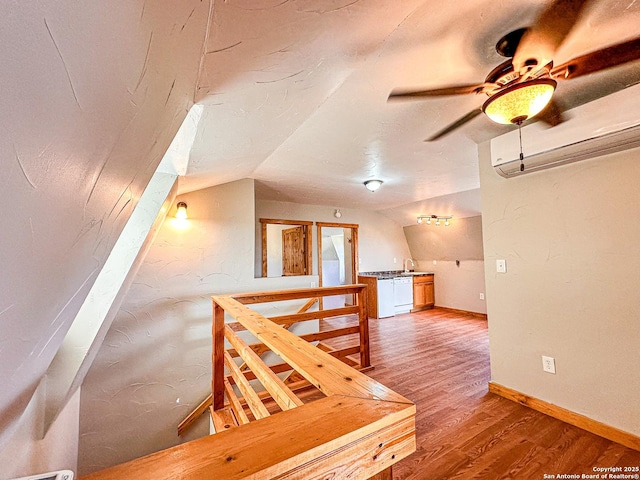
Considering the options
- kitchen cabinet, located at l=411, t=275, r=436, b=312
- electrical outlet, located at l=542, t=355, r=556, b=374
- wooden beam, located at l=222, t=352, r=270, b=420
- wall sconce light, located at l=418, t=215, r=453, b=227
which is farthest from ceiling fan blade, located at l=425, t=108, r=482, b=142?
kitchen cabinet, located at l=411, t=275, r=436, b=312

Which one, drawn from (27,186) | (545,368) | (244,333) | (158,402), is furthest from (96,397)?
(545,368)

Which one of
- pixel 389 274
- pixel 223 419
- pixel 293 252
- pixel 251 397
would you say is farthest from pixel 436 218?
pixel 251 397

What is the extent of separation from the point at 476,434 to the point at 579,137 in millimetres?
2001

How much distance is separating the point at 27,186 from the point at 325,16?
0.95m

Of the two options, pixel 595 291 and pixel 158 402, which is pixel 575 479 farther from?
pixel 158 402

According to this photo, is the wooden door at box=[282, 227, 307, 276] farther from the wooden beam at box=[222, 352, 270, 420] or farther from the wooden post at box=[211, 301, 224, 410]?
the wooden beam at box=[222, 352, 270, 420]

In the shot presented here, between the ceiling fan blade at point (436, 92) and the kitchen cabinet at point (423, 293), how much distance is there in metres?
4.93

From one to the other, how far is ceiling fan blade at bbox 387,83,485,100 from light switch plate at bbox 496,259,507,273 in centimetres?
144

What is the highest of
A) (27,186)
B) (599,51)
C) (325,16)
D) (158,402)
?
(599,51)

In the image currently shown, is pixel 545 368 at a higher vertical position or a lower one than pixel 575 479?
higher

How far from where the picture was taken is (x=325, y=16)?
94cm

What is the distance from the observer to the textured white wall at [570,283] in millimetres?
1740

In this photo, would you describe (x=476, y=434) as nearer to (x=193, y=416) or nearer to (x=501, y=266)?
(x=501, y=266)

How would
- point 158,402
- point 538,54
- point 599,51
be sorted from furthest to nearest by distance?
point 158,402 < point 599,51 < point 538,54
